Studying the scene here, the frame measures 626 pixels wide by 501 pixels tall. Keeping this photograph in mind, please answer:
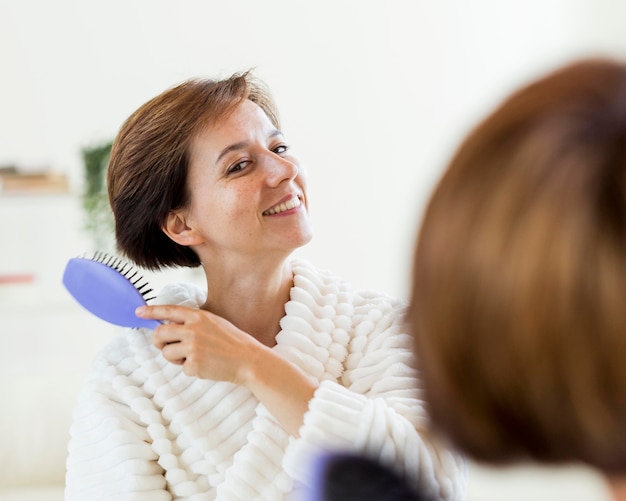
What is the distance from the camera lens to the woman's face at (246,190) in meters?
1.25

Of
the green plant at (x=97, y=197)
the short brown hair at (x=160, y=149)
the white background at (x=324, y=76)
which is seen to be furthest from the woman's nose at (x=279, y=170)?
the white background at (x=324, y=76)

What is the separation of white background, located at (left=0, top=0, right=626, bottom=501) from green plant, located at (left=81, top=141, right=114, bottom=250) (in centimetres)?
45

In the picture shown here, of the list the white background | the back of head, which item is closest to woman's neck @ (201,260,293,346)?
the back of head

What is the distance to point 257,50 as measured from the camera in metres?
3.27

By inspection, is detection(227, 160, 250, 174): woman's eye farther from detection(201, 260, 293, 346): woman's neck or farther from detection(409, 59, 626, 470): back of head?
detection(409, 59, 626, 470): back of head

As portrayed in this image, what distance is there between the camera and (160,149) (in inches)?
51.2

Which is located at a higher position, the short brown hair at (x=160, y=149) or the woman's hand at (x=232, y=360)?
the short brown hair at (x=160, y=149)

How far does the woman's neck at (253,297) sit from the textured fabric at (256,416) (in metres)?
0.03

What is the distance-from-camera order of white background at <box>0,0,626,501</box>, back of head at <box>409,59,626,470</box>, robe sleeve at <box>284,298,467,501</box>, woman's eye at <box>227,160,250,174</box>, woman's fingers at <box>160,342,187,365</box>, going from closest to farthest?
back of head at <box>409,59,626,470</box> → robe sleeve at <box>284,298,467,501</box> → woman's fingers at <box>160,342,187,365</box> → woman's eye at <box>227,160,250,174</box> → white background at <box>0,0,626,501</box>

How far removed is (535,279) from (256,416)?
34.2 inches

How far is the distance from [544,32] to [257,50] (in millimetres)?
1177

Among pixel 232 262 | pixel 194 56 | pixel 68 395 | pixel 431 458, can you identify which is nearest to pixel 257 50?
pixel 194 56

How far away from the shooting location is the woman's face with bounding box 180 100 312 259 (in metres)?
1.25

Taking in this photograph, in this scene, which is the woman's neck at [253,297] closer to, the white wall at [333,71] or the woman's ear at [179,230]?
the woman's ear at [179,230]
